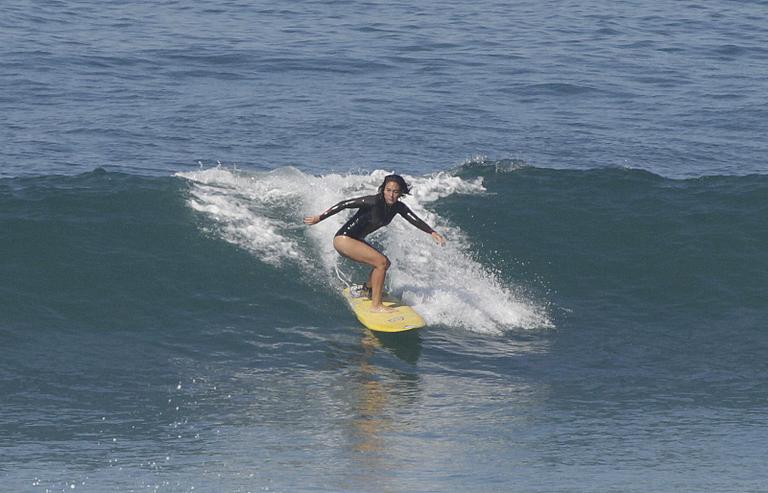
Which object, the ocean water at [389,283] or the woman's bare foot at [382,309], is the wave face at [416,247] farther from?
the woman's bare foot at [382,309]

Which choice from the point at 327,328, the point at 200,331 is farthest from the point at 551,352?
the point at 200,331

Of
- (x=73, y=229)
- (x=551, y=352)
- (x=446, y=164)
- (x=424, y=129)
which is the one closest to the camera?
(x=551, y=352)

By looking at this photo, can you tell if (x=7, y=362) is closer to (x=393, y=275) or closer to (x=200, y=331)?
(x=200, y=331)

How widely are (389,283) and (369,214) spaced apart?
1.70m

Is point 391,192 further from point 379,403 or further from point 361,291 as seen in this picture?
point 379,403

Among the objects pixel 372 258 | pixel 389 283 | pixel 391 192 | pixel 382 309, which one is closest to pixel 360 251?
pixel 372 258

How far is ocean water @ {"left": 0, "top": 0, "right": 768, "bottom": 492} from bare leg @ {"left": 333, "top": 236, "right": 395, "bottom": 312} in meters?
0.52

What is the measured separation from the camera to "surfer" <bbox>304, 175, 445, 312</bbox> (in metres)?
14.6

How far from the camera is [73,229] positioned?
54.8 feet

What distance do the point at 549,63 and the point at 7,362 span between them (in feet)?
69.1

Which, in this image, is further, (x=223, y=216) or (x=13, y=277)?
(x=223, y=216)

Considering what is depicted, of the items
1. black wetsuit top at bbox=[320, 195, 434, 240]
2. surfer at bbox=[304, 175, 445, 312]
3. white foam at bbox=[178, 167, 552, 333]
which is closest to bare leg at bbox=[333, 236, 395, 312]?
surfer at bbox=[304, 175, 445, 312]

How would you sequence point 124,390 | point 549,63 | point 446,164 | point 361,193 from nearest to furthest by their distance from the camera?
point 124,390
point 361,193
point 446,164
point 549,63

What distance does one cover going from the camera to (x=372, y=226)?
14.8m
